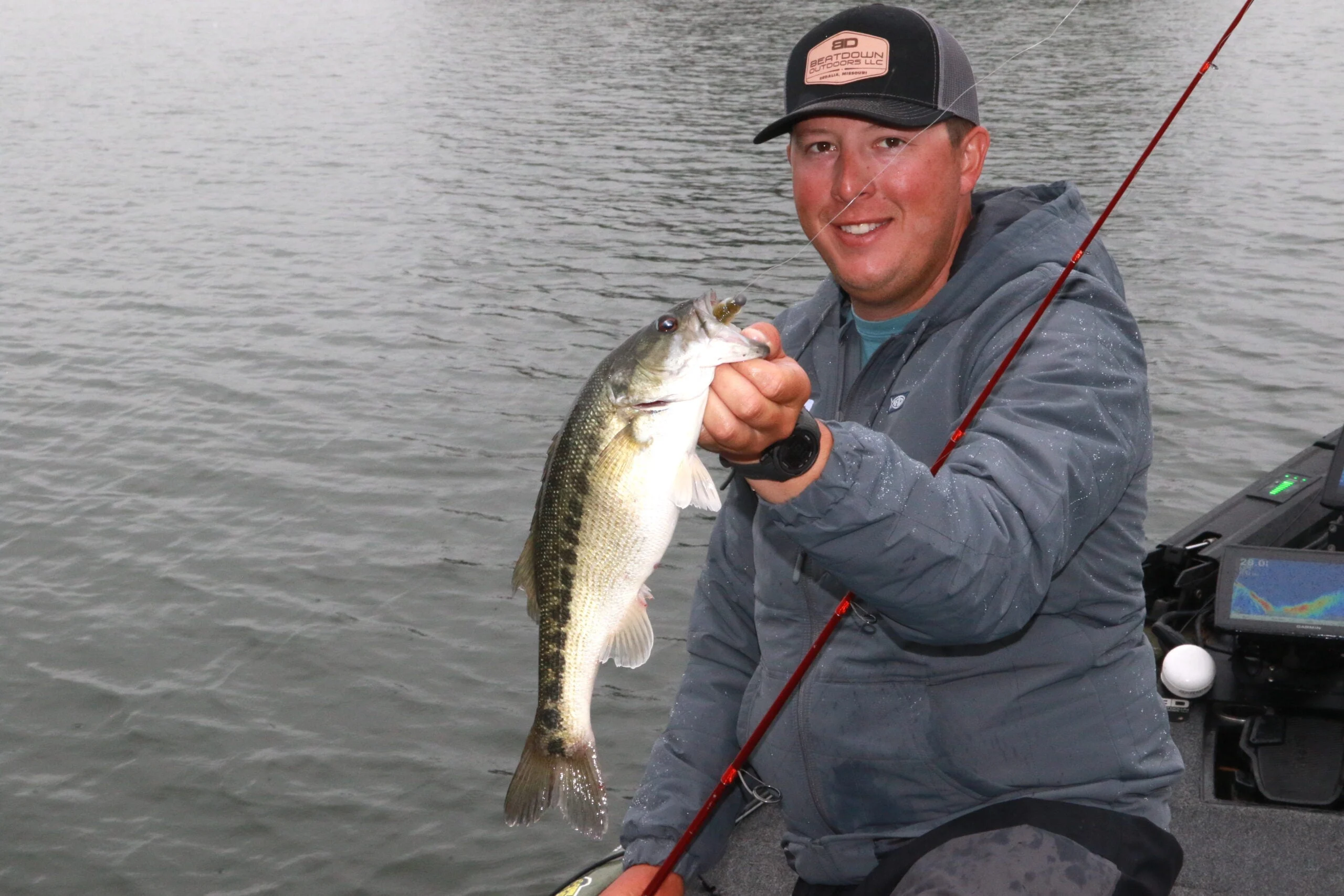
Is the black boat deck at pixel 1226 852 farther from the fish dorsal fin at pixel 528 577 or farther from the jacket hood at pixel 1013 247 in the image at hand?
the jacket hood at pixel 1013 247

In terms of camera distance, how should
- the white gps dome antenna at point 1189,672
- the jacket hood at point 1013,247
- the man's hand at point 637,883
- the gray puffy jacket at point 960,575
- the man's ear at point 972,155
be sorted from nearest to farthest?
the gray puffy jacket at point 960,575
the jacket hood at point 1013,247
the man's ear at point 972,155
the man's hand at point 637,883
the white gps dome antenna at point 1189,672

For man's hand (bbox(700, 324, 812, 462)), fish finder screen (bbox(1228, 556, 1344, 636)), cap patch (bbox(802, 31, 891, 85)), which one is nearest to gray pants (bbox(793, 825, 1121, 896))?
man's hand (bbox(700, 324, 812, 462))

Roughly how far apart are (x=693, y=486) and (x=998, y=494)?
599mm

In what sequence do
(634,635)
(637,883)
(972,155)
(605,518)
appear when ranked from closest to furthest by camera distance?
(605,518) → (634,635) → (972,155) → (637,883)

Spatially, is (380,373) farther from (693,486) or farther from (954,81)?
(693,486)

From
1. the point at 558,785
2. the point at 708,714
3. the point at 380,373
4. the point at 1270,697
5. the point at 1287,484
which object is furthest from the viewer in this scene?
the point at 380,373

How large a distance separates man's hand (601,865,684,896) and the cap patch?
225 cm

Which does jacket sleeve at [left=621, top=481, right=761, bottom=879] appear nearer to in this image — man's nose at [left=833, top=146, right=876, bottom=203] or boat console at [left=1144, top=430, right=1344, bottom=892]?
man's nose at [left=833, top=146, right=876, bottom=203]

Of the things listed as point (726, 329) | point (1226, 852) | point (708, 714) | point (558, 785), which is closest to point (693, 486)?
point (726, 329)

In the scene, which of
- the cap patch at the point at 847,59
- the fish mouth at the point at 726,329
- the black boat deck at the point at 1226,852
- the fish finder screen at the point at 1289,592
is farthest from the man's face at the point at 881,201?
the fish finder screen at the point at 1289,592

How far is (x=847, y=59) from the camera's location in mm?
3326

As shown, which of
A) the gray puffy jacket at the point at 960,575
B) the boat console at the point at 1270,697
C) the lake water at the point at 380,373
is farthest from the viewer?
the lake water at the point at 380,373

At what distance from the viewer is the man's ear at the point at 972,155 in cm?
343

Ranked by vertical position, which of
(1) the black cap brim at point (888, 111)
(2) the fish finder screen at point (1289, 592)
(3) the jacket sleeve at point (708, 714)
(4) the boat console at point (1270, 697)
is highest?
(1) the black cap brim at point (888, 111)
